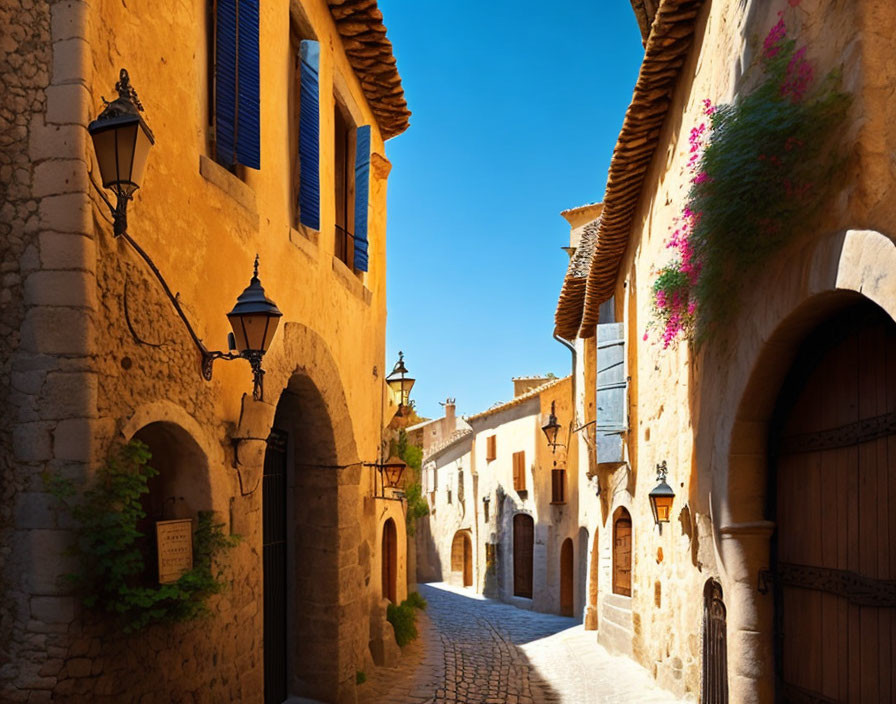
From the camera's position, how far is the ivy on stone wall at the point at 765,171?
13.7 ft

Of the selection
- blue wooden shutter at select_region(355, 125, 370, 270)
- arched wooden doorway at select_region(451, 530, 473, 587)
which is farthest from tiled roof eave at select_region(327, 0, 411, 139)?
arched wooden doorway at select_region(451, 530, 473, 587)

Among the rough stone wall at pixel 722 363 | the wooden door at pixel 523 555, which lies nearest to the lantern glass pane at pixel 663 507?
the rough stone wall at pixel 722 363

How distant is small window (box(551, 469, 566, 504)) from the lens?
20578 millimetres

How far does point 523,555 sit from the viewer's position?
2341 centimetres

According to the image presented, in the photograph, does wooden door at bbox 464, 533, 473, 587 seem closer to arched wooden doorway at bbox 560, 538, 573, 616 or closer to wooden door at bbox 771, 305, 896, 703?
arched wooden doorway at bbox 560, 538, 573, 616

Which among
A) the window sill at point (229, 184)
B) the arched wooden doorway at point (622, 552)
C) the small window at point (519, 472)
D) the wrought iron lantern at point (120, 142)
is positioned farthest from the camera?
the small window at point (519, 472)

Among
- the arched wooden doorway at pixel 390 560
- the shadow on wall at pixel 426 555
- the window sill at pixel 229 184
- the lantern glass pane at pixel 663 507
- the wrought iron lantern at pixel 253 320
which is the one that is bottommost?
the shadow on wall at pixel 426 555

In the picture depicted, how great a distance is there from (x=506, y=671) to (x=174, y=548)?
24.9 feet

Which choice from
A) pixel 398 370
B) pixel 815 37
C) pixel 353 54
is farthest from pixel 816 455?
pixel 398 370

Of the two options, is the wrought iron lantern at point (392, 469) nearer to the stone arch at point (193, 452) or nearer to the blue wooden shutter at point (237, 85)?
the stone arch at point (193, 452)

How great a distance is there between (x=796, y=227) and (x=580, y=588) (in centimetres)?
1479

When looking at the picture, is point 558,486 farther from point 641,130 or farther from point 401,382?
point 641,130

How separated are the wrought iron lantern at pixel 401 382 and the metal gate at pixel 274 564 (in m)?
3.79

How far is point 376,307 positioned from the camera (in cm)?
1111
